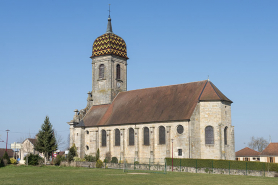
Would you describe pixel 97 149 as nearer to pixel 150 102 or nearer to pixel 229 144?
pixel 150 102

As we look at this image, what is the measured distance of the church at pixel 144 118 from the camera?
47.1 meters

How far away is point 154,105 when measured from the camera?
53000mm

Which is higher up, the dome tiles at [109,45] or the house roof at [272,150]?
the dome tiles at [109,45]

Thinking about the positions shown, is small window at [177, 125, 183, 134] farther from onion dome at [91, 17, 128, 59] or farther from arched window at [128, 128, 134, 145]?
onion dome at [91, 17, 128, 59]

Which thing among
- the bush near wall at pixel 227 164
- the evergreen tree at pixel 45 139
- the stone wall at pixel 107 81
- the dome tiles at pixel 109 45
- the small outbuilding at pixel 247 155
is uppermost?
the dome tiles at pixel 109 45

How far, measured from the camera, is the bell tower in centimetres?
6106

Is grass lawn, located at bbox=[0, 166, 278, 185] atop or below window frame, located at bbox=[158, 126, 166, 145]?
below

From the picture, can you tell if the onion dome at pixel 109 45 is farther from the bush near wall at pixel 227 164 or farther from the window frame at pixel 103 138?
the bush near wall at pixel 227 164

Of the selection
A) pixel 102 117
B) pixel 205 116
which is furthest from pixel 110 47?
pixel 205 116

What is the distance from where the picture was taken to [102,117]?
5831cm

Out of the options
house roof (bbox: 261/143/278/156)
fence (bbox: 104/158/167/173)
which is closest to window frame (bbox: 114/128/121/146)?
fence (bbox: 104/158/167/173)

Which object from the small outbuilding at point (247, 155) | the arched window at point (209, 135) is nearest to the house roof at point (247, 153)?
the small outbuilding at point (247, 155)

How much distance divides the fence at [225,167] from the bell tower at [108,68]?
2198 centimetres

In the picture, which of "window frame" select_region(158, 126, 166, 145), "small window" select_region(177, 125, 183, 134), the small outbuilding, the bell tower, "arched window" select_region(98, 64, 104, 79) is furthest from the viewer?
the small outbuilding
